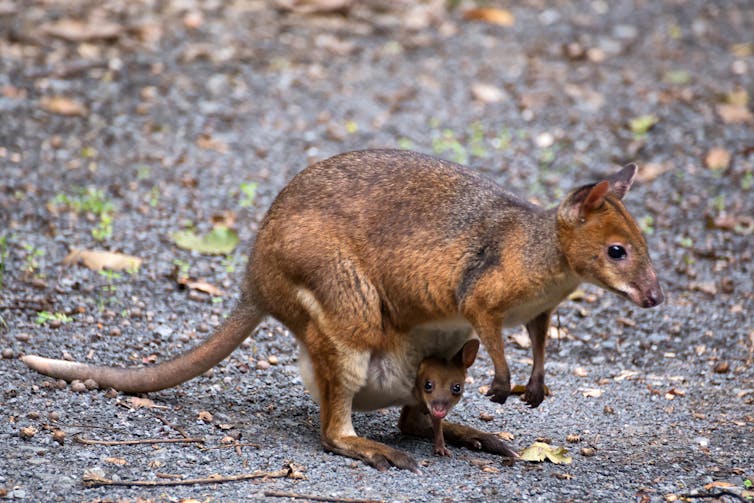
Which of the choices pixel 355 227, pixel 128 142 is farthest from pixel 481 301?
pixel 128 142

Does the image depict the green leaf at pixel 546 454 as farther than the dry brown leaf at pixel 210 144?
No

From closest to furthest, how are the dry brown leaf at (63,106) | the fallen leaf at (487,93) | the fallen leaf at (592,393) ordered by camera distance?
the fallen leaf at (592,393)
the dry brown leaf at (63,106)
the fallen leaf at (487,93)

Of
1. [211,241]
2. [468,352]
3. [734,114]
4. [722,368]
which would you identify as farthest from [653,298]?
[734,114]

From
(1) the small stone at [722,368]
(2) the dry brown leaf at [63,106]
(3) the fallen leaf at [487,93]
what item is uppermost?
(3) the fallen leaf at [487,93]

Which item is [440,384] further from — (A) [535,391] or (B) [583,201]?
(B) [583,201]

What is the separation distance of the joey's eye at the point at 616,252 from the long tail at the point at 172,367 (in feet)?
6.07

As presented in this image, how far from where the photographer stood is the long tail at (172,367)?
5609mm

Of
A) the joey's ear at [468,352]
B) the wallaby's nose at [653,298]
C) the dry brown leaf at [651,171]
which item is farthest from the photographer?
the dry brown leaf at [651,171]

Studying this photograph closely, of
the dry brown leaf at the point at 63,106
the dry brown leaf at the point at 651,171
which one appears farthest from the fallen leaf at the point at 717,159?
the dry brown leaf at the point at 63,106

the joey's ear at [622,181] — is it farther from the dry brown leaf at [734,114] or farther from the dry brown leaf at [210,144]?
the dry brown leaf at [734,114]

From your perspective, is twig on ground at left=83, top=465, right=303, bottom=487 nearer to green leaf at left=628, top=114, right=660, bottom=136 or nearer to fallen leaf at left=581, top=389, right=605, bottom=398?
fallen leaf at left=581, top=389, right=605, bottom=398

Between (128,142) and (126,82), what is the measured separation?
1074mm

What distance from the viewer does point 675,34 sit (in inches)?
466

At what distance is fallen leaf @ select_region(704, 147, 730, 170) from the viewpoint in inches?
369
